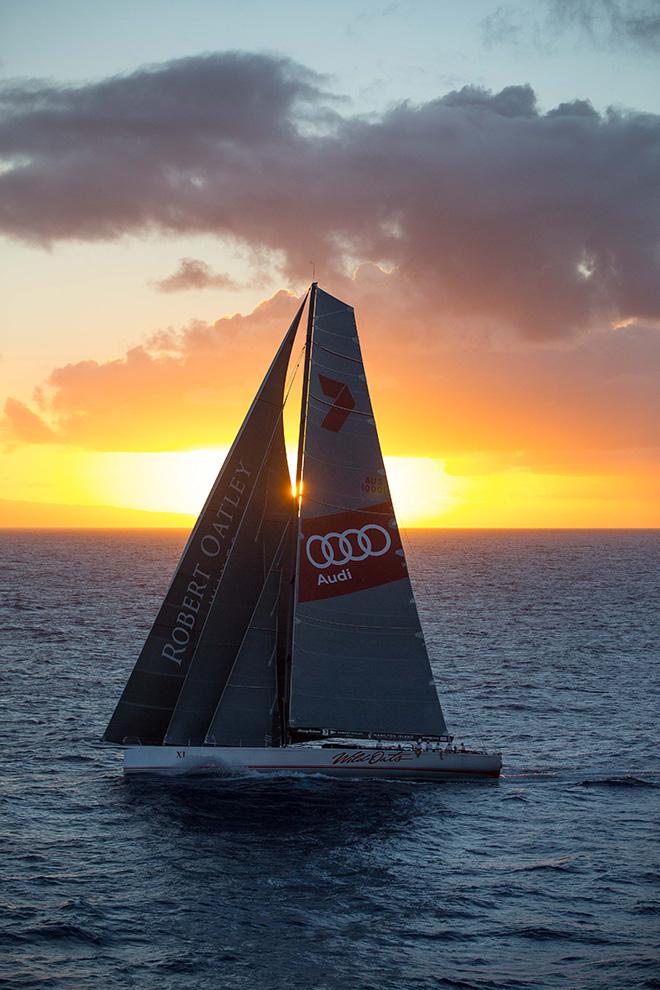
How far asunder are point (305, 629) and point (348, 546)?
3.23 m

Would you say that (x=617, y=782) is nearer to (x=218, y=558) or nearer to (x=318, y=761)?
(x=318, y=761)

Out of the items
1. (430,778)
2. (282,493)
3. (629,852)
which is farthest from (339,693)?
(629,852)

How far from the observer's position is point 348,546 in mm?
34531

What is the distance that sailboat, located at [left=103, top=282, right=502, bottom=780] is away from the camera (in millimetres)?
33906

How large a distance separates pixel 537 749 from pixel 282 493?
15341 mm

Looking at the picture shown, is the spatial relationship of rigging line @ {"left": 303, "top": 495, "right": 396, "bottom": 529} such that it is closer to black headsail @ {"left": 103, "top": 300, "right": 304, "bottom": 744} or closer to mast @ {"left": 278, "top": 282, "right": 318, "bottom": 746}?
mast @ {"left": 278, "top": 282, "right": 318, "bottom": 746}

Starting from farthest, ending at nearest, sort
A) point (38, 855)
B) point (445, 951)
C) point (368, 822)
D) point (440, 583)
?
point (440, 583), point (368, 822), point (38, 855), point (445, 951)

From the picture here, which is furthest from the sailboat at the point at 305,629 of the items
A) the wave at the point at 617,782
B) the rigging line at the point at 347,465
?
the wave at the point at 617,782

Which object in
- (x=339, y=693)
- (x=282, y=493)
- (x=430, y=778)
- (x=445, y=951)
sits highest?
(x=282, y=493)

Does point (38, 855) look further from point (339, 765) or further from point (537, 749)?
point (537, 749)

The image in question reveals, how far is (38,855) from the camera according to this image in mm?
27906

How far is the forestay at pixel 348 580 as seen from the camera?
3391cm

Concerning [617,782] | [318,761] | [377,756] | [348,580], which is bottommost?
[617,782]

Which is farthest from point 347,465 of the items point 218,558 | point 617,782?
point 617,782
